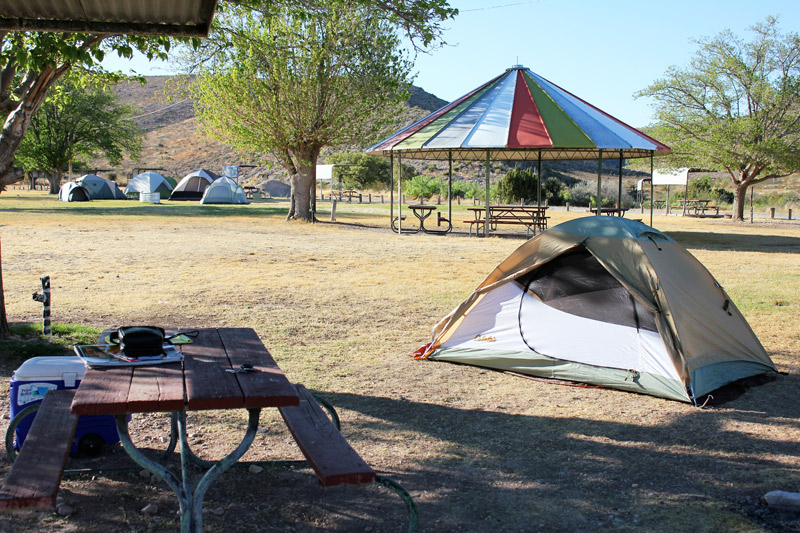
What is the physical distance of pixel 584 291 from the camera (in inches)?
263

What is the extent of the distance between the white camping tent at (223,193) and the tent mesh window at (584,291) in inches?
1368

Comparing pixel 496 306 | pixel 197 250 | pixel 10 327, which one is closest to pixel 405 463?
pixel 496 306

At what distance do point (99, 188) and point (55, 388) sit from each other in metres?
42.3

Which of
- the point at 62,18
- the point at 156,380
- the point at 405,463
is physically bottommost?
the point at 405,463

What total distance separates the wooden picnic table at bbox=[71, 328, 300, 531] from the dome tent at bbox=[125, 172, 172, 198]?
143ft

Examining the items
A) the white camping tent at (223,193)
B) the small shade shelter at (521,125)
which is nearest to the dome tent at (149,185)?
the white camping tent at (223,193)

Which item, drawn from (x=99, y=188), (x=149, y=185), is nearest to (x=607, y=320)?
(x=99, y=188)

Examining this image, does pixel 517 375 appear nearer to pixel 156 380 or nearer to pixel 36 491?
pixel 156 380

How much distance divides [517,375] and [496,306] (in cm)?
75

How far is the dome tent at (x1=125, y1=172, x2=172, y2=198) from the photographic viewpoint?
44688 millimetres

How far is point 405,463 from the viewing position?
4.45 metres

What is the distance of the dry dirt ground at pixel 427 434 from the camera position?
12.3 feet

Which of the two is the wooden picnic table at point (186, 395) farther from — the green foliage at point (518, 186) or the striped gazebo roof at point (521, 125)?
the green foliage at point (518, 186)

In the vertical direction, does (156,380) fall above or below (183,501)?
above
